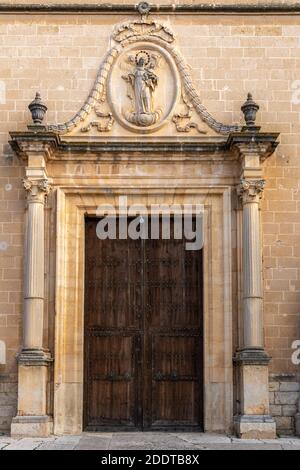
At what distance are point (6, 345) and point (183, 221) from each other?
130 inches

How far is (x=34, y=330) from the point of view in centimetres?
1230

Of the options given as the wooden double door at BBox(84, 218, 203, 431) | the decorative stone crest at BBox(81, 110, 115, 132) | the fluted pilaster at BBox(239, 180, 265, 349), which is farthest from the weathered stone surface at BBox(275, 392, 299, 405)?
the decorative stone crest at BBox(81, 110, 115, 132)

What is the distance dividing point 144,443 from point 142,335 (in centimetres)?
209

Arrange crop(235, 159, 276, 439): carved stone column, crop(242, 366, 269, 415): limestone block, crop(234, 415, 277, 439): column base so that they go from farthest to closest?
1. crop(242, 366, 269, 415): limestone block
2. crop(235, 159, 276, 439): carved stone column
3. crop(234, 415, 277, 439): column base

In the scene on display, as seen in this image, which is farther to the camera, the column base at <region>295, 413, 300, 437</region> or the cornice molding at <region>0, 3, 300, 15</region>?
the cornice molding at <region>0, 3, 300, 15</region>

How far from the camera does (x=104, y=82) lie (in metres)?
13.3

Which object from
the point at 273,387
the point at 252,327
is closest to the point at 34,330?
the point at 252,327

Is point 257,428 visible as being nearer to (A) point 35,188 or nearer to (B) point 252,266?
(B) point 252,266

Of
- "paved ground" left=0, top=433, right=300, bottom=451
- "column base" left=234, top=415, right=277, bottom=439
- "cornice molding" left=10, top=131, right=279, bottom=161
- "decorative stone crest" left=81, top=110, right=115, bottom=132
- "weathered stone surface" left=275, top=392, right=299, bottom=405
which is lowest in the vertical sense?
"paved ground" left=0, top=433, right=300, bottom=451

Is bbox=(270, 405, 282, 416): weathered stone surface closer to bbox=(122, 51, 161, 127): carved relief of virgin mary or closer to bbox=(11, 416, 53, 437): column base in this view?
bbox=(11, 416, 53, 437): column base

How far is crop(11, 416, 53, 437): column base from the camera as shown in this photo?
11.9 meters

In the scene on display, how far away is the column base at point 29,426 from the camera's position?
11.9 meters

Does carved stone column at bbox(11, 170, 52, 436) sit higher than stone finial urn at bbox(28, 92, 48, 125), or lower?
lower

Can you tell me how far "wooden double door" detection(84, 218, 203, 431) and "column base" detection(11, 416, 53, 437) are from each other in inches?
35.3
